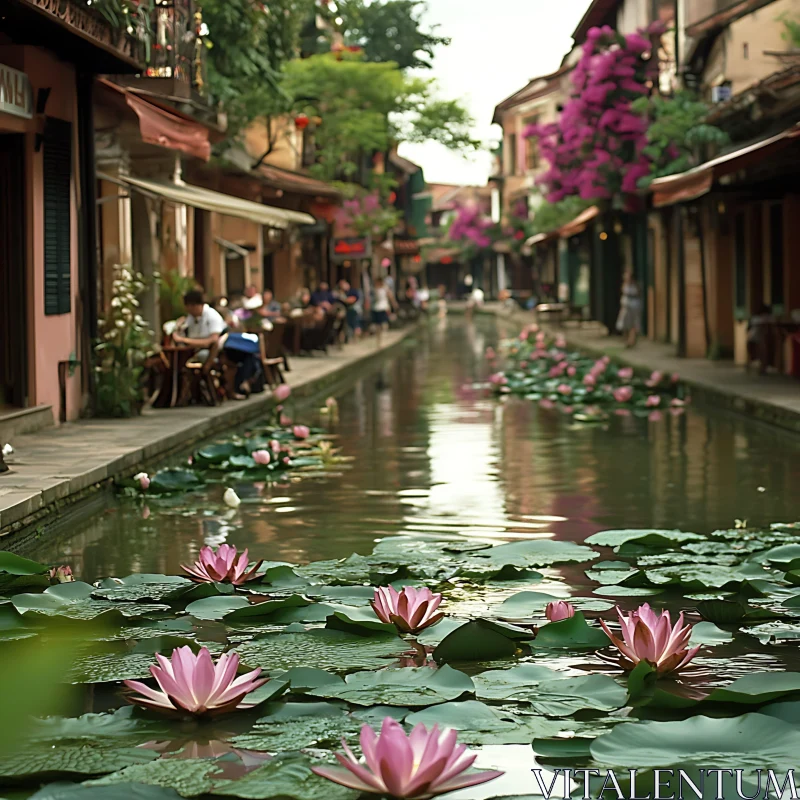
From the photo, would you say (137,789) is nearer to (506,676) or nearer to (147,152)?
(506,676)

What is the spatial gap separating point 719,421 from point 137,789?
1443cm

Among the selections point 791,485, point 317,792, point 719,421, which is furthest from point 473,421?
point 317,792

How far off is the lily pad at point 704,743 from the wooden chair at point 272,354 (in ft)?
56.3

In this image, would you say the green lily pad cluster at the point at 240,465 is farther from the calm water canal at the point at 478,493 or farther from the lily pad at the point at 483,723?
the lily pad at the point at 483,723

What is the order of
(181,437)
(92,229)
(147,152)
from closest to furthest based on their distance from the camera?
(181,437)
(92,229)
(147,152)

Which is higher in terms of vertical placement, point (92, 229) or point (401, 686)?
point (92, 229)

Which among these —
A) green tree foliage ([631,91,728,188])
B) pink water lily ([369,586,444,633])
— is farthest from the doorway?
green tree foliage ([631,91,728,188])

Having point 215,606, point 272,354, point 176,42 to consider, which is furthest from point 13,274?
point 215,606

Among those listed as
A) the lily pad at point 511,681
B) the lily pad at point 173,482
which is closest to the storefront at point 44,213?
the lily pad at point 173,482

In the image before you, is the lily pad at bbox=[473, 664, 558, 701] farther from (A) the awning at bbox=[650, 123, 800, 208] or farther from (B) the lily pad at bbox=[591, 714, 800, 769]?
(A) the awning at bbox=[650, 123, 800, 208]

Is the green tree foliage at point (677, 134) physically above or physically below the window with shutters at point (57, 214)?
above

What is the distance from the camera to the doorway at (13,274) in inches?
591

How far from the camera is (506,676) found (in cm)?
538

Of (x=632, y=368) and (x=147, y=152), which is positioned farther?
(x=632, y=368)
